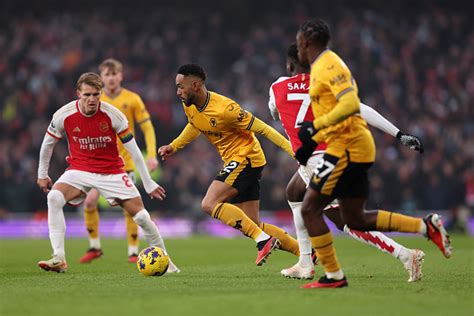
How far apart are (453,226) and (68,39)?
1320cm

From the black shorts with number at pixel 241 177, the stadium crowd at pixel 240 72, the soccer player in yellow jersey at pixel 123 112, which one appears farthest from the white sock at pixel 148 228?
the stadium crowd at pixel 240 72

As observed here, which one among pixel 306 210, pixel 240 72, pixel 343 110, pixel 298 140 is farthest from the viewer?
pixel 240 72

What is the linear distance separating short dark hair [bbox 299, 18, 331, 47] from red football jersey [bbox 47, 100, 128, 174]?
3069 mm

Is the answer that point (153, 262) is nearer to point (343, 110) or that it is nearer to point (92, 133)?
point (92, 133)

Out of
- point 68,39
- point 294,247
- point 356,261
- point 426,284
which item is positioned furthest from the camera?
point 68,39

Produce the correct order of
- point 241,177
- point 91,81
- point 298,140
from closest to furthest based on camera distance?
point 298,140 < point 91,81 < point 241,177

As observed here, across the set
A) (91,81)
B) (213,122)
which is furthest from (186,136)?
(91,81)

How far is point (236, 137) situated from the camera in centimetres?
985

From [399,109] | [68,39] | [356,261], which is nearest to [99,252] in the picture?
[356,261]

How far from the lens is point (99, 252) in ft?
40.9

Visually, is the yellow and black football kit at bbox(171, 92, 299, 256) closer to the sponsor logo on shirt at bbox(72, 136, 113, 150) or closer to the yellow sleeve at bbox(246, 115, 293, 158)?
the yellow sleeve at bbox(246, 115, 293, 158)

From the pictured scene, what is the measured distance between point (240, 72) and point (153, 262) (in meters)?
17.2

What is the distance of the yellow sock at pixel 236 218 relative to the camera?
357 inches

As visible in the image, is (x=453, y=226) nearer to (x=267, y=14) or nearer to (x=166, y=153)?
(x=267, y=14)
